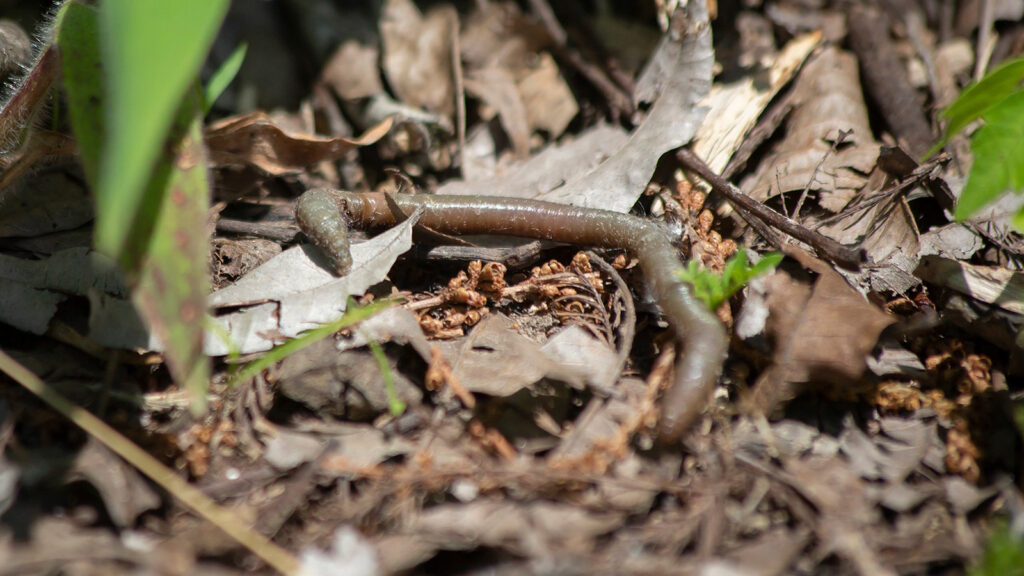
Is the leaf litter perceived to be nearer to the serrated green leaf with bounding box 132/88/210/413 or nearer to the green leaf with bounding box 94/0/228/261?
the serrated green leaf with bounding box 132/88/210/413

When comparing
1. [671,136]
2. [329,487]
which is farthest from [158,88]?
[671,136]

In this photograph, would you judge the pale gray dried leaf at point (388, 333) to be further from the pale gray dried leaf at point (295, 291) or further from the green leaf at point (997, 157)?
the green leaf at point (997, 157)

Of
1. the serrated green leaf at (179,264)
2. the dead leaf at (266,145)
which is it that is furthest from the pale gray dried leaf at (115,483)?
the dead leaf at (266,145)

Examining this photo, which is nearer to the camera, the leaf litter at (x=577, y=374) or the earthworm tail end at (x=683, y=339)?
the leaf litter at (x=577, y=374)

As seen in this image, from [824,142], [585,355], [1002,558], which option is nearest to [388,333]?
[585,355]

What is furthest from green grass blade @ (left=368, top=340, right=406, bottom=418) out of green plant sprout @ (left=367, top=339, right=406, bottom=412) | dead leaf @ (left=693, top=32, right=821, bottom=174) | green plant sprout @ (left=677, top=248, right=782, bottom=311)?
dead leaf @ (left=693, top=32, right=821, bottom=174)
